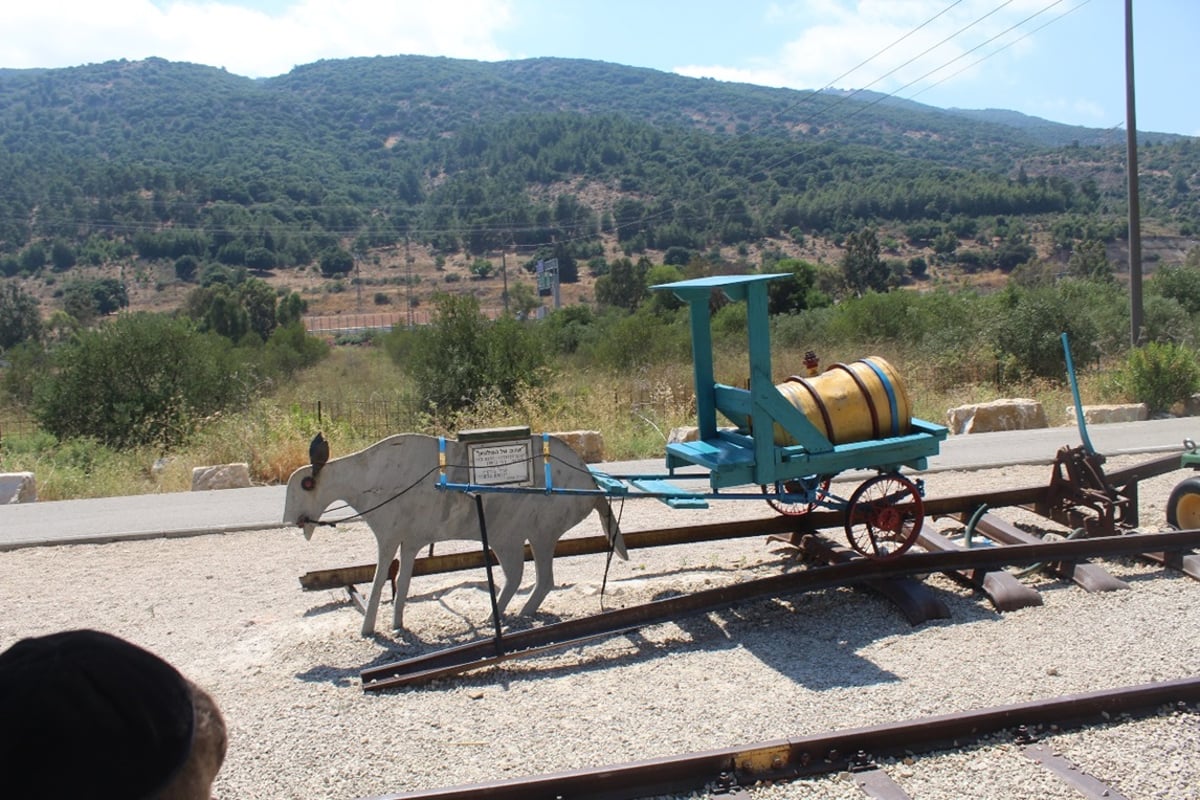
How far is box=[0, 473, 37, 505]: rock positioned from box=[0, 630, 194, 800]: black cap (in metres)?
15.7

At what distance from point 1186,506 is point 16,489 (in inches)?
592

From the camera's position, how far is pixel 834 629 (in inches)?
292

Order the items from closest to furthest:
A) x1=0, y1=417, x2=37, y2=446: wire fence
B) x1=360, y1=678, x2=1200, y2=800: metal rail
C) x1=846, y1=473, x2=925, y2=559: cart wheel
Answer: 1. x1=360, y1=678, x2=1200, y2=800: metal rail
2. x1=846, y1=473, x2=925, y2=559: cart wheel
3. x1=0, y1=417, x2=37, y2=446: wire fence

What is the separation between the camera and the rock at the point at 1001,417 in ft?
62.0

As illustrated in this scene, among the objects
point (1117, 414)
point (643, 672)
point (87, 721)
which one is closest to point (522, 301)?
point (1117, 414)

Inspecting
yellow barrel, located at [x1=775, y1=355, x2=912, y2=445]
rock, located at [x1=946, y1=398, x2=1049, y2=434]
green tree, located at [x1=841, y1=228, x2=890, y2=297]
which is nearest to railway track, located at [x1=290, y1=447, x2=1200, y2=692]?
yellow barrel, located at [x1=775, y1=355, x2=912, y2=445]

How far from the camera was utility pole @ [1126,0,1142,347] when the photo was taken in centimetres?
2480

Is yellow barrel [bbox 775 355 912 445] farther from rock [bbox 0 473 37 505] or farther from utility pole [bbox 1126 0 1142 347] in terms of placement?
utility pole [bbox 1126 0 1142 347]

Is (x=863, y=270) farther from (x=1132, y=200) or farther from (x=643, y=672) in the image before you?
(x=643, y=672)

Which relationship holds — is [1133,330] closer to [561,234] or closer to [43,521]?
[43,521]

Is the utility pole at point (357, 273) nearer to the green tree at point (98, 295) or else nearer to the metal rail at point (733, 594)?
the green tree at point (98, 295)

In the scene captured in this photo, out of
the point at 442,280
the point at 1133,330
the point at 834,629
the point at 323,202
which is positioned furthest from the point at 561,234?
the point at 834,629

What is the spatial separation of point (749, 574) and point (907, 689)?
2907mm

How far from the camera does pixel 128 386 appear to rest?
23094 mm
